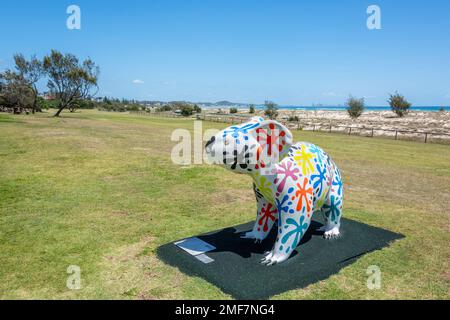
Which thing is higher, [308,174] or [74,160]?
[308,174]

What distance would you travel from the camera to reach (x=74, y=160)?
1276 cm

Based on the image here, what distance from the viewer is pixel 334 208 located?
550 centimetres

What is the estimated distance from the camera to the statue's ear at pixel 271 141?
4168 millimetres

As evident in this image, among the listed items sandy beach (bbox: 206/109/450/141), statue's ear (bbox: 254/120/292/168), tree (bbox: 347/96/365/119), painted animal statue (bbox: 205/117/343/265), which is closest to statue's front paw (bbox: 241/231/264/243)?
painted animal statue (bbox: 205/117/343/265)

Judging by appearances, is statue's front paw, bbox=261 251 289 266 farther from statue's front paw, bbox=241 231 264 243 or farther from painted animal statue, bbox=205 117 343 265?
statue's front paw, bbox=241 231 264 243

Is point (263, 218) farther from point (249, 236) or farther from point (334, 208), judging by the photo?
point (334, 208)

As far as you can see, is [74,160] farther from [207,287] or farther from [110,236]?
[207,287]

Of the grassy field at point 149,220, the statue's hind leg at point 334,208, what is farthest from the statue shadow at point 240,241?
the grassy field at point 149,220

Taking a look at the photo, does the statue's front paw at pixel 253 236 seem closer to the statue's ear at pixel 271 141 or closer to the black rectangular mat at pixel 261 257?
the black rectangular mat at pixel 261 257

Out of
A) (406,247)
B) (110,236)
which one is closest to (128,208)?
(110,236)

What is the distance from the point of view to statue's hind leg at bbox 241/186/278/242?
204 inches

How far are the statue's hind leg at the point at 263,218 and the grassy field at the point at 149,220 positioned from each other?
1186mm

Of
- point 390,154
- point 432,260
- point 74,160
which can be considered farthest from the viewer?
point 390,154
